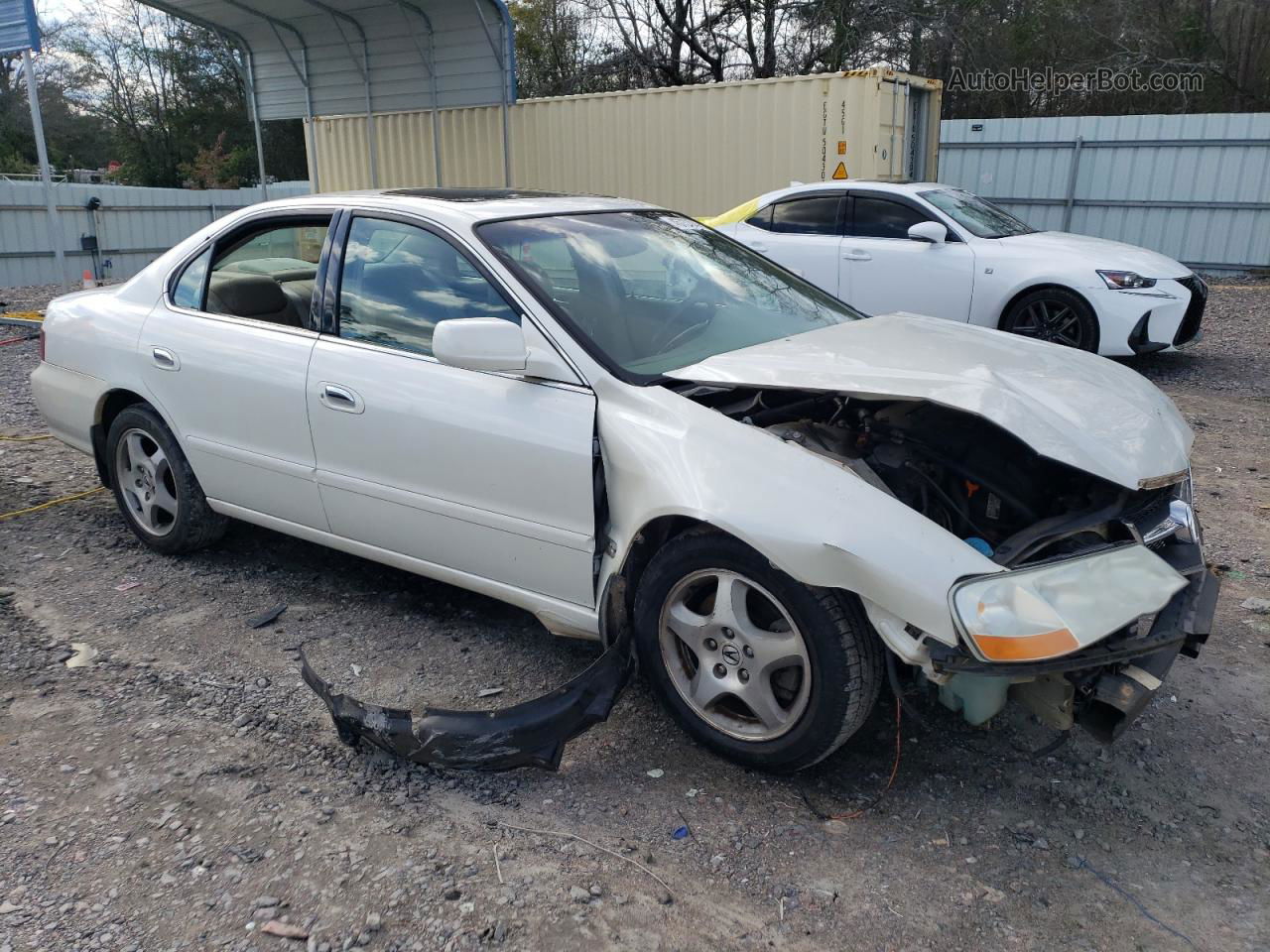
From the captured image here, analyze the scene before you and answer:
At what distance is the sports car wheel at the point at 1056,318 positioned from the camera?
Result: 830cm

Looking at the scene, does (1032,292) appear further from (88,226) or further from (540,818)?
(88,226)

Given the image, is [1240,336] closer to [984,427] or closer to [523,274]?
[984,427]

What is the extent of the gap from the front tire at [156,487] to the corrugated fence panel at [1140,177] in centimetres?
1452

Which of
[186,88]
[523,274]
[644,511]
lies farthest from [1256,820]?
[186,88]

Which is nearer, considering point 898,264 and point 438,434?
point 438,434

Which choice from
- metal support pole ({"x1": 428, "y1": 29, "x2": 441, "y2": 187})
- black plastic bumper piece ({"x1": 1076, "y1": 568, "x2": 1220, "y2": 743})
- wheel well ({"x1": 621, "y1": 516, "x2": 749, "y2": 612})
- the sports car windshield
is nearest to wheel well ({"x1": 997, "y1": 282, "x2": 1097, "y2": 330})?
the sports car windshield

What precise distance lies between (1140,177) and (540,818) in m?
15.6

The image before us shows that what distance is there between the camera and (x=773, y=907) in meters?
2.54

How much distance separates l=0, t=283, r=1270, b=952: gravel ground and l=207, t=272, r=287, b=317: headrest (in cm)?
127

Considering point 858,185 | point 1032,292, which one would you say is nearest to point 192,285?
point 858,185

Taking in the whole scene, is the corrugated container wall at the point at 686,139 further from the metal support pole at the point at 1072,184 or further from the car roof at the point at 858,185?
the metal support pole at the point at 1072,184

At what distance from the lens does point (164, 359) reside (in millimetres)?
4371

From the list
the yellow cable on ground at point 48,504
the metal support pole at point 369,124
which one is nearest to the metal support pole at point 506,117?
the metal support pole at point 369,124

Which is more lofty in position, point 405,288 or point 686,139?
point 686,139
